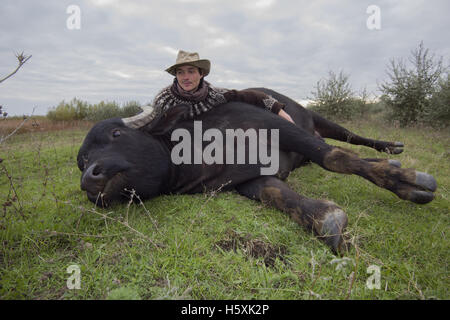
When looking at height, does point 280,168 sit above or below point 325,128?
below

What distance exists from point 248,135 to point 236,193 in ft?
2.26

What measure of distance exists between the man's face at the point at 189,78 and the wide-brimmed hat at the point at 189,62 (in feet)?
0.25

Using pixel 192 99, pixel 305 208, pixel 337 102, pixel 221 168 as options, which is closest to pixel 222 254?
pixel 305 208

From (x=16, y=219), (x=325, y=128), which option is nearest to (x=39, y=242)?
(x=16, y=219)

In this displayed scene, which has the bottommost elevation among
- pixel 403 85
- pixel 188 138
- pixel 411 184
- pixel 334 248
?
pixel 334 248

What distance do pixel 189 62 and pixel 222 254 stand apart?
2.30 metres

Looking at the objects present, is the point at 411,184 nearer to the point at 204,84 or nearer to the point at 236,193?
the point at 236,193

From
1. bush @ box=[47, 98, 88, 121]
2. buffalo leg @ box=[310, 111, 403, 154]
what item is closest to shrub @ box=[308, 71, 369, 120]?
buffalo leg @ box=[310, 111, 403, 154]

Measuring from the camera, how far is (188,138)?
2.98 meters

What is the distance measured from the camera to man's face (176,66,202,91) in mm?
3260

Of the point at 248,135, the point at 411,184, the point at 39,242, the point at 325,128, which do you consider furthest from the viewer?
the point at 325,128

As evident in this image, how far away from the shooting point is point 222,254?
73.3 inches

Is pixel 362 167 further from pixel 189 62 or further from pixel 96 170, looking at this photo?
pixel 96 170

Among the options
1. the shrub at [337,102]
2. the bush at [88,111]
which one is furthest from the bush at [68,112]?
the shrub at [337,102]
